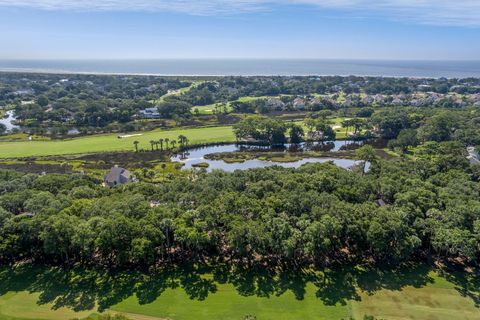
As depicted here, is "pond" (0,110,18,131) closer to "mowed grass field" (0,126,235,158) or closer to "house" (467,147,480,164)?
"mowed grass field" (0,126,235,158)

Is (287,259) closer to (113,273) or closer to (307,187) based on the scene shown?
(307,187)

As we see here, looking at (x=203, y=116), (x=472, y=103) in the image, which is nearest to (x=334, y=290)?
(x=203, y=116)

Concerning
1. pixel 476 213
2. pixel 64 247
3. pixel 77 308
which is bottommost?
pixel 77 308

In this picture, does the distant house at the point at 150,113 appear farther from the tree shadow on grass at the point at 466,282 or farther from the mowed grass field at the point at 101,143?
the tree shadow on grass at the point at 466,282

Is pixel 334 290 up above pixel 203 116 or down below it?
below

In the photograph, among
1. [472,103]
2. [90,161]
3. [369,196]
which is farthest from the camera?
[472,103]

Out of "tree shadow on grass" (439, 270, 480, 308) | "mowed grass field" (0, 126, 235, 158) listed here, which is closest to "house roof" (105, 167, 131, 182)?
"mowed grass field" (0, 126, 235, 158)

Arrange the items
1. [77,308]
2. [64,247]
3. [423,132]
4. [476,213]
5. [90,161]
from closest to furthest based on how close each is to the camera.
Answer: [77,308] < [64,247] < [476,213] < [90,161] < [423,132]
